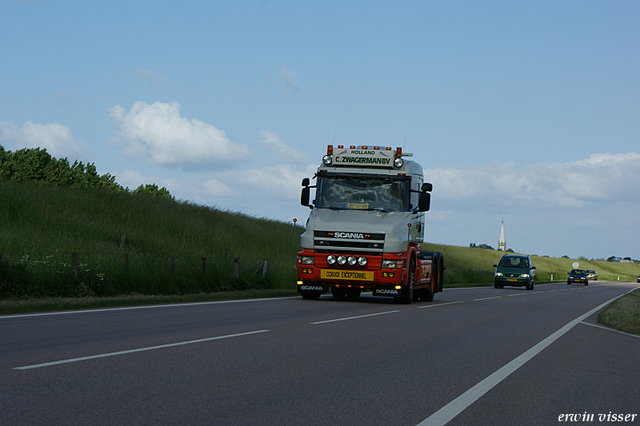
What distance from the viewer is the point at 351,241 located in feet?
56.5

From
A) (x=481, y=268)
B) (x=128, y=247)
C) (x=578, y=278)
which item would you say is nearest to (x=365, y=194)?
(x=128, y=247)

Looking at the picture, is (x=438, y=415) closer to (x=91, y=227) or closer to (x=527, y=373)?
(x=527, y=373)

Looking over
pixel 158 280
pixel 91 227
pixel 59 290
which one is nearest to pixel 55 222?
pixel 91 227

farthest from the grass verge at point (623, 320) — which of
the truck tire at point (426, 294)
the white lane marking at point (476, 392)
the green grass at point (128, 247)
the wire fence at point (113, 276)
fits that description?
the wire fence at point (113, 276)

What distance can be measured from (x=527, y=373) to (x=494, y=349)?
6.52 ft

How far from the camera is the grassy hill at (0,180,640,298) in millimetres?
17656

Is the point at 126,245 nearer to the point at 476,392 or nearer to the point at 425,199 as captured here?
the point at 425,199

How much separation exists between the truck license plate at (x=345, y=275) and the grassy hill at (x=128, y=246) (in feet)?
5.25

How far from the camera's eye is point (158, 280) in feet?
65.7

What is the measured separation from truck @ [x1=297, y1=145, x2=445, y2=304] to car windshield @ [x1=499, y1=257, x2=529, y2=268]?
22439 mm

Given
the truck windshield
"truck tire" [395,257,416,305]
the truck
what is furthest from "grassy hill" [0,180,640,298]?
"truck tire" [395,257,416,305]

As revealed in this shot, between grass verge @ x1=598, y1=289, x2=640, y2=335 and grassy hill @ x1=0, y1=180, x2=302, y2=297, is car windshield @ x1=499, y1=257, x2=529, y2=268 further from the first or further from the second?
grass verge @ x1=598, y1=289, x2=640, y2=335

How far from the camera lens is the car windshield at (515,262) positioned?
1576 inches

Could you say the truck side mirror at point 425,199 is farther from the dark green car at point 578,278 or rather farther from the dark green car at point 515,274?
the dark green car at point 578,278
